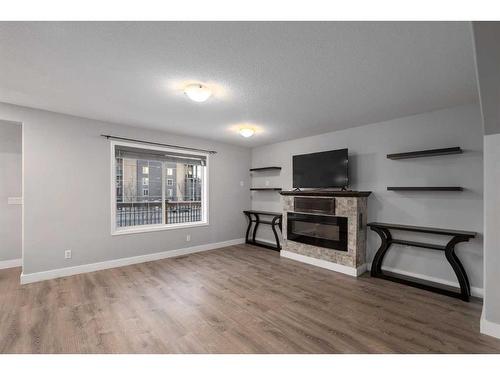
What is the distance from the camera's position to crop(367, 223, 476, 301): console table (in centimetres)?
279

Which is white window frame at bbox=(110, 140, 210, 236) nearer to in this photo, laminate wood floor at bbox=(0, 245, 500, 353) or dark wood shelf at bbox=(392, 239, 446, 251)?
laminate wood floor at bbox=(0, 245, 500, 353)

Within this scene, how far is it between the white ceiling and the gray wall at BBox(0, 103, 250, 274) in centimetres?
34

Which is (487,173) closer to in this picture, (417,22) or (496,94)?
(496,94)

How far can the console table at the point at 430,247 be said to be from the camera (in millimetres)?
2789

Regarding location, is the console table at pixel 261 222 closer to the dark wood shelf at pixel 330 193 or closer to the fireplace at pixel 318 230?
the fireplace at pixel 318 230

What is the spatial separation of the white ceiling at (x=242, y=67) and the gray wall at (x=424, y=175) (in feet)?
0.98

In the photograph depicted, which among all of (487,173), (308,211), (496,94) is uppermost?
→ (496,94)

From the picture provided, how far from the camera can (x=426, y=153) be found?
10.3 feet

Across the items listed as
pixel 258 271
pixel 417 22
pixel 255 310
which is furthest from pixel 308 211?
pixel 417 22

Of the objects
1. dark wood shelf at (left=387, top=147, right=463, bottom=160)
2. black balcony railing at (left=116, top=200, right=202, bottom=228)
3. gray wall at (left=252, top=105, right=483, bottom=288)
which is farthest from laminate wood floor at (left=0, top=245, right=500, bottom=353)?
dark wood shelf at (left=387, top=147, right=463, bottom=160)

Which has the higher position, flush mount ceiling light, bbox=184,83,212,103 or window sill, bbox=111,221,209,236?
flush mount ceiling light, bbox=184,83,212,103

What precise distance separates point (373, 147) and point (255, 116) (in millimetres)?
2031
